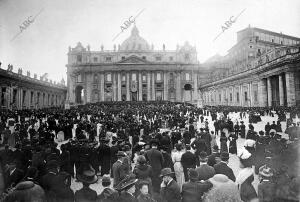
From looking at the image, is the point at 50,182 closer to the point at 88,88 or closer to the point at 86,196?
the point at 86,196

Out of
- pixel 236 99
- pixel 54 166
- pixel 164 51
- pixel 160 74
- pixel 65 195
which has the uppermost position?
pixel 164 51

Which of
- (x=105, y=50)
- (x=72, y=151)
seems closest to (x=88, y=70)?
(x=105, y=50)

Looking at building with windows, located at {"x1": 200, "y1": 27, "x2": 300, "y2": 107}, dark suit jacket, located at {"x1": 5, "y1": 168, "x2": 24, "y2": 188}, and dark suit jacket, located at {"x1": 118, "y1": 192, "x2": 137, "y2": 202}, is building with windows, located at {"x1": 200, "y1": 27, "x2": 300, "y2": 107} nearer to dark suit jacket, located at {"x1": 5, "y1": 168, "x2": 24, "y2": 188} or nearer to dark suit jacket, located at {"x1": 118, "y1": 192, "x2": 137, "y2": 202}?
dark suit jacket, located at {"x1": 118, "y1": 192, "x2": 137, "y2": 202}

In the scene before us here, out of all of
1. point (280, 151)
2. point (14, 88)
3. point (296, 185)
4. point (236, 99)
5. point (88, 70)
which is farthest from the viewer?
point (88, 70)

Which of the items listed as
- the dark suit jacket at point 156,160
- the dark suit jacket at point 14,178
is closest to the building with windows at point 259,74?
the dark suit jacket at point 156,160

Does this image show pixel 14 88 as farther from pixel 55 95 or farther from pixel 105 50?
pixel 105 50

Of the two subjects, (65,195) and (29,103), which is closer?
(65,195)
